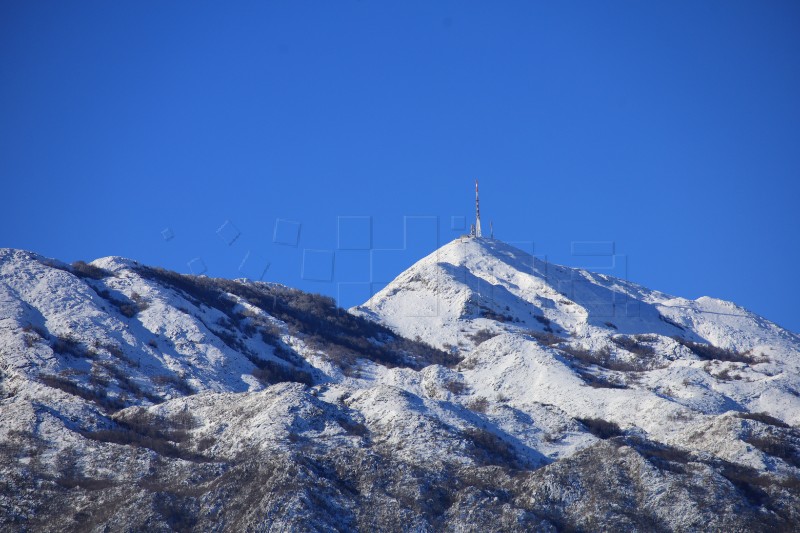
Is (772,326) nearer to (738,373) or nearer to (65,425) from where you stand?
(738,373)

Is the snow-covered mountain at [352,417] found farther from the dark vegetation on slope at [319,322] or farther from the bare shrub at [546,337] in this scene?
the bare shrub at [546,337]

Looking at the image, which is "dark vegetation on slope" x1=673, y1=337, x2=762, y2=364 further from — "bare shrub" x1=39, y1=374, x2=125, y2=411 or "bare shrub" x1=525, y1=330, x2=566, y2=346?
"bare shrub" x1=39, y1=374, x2=125, y2=411

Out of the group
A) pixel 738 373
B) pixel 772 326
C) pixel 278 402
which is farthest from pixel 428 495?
pixel 772 326

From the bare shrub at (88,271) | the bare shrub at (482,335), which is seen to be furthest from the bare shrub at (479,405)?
the bare shrub at (88,271)

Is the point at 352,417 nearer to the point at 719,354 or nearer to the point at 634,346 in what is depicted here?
the point at 634,346

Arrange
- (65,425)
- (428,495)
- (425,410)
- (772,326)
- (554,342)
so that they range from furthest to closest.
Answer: (772,326)
(554,342)
(425,410)
(65,425)
(428,495)
